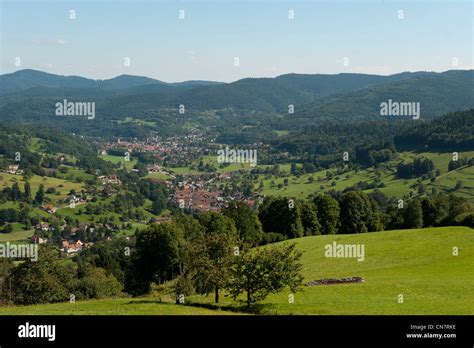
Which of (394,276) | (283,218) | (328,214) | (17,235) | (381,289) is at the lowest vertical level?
(17,235)

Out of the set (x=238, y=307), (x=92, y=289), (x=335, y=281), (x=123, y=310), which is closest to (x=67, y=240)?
(x=92, y=289)

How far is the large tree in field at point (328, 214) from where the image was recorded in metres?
90.9

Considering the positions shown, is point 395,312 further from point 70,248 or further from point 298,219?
point 70,248

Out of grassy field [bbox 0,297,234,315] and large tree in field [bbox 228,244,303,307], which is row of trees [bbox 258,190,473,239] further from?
grassy field [bbox 0,297,234,315]

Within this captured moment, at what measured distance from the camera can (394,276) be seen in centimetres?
4641

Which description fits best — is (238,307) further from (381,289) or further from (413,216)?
(413,216)

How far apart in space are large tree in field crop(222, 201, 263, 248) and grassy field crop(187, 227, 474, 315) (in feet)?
39.2

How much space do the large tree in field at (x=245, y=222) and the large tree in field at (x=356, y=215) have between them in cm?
1946

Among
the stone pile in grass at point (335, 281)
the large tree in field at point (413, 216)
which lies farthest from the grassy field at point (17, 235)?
the stone pile in grass at point (335, 281)

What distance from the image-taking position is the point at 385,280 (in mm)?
43781

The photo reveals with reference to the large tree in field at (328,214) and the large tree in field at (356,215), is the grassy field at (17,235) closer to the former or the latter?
the large tree in field at (328,214)

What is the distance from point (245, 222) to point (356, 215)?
24.4 m

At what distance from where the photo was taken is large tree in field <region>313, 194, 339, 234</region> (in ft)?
298
